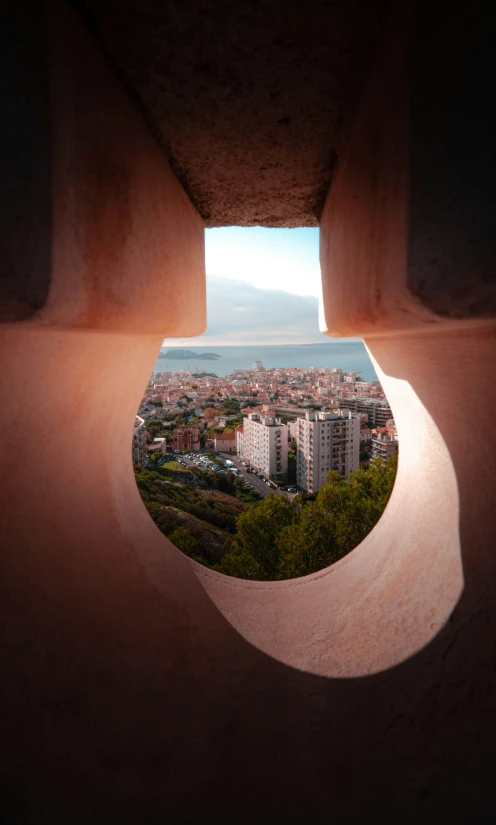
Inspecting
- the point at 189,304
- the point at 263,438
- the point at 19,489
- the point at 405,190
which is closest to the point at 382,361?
the point at 189,304

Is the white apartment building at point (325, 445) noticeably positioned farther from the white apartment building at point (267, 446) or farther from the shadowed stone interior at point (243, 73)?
the shadowed stone interior at point (243, 73)

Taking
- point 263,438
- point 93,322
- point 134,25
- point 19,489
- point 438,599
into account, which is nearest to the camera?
point 134,25

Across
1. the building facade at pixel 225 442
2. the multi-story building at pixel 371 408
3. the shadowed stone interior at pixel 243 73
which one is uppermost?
the shadowed stone interior at pixel 243 73

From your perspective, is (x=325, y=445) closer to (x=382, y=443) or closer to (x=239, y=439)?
(x=382, y=443)

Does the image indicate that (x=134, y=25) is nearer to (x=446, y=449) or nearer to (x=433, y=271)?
(x=433, y=271)

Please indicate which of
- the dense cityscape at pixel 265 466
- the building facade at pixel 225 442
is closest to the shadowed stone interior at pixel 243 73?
the dense cityscape at pixel 265 466
